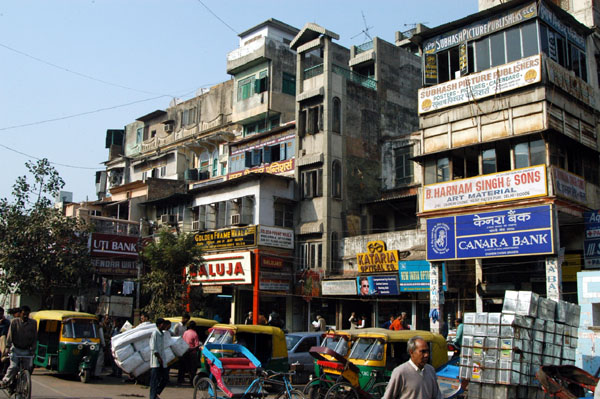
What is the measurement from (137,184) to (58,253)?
1633 cm

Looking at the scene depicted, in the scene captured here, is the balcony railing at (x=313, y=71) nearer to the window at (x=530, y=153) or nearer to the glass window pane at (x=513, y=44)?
the glass window pane at (x=513, y=44)

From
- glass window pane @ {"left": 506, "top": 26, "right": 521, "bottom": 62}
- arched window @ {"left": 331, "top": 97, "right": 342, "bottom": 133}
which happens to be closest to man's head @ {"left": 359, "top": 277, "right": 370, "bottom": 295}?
arched window @ {"left": 331, "top": 97, "right": 342, "bottom": 133}

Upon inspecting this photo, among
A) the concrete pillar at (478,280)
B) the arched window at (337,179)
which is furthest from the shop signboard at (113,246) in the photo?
the concrete pillar at (478,280)

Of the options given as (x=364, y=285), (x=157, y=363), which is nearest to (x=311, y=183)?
(x=364, y=285)

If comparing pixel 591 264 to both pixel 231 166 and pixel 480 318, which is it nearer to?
pixel 480 318

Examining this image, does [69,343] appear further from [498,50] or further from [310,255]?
[498,50]

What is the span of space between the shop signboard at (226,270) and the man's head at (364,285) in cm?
604

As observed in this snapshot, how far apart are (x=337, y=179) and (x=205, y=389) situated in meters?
20.1

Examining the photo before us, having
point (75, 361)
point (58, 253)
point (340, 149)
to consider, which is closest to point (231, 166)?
point (340, 149)

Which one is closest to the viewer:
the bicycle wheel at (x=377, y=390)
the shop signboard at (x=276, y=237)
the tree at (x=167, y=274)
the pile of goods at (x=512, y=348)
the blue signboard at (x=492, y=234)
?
the pile of goods at (x=512, y=348)

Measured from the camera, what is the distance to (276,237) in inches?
1182

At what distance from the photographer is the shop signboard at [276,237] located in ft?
96.5

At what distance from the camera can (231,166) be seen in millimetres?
36750

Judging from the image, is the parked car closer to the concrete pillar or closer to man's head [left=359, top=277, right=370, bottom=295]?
the concrete pillar
